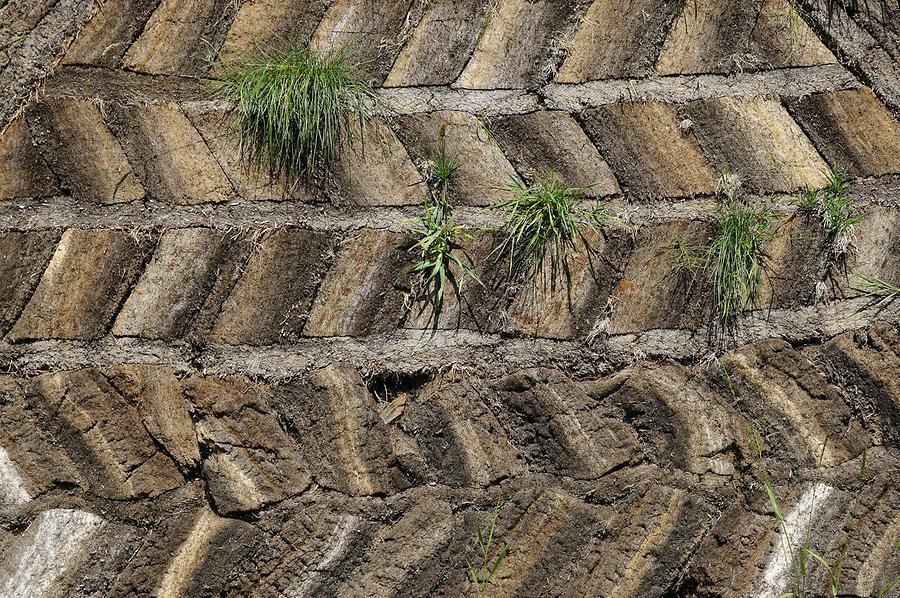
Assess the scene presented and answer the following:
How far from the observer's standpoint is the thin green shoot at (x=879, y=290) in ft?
6.78

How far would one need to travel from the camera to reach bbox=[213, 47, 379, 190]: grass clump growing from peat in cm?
183

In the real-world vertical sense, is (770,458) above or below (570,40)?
below

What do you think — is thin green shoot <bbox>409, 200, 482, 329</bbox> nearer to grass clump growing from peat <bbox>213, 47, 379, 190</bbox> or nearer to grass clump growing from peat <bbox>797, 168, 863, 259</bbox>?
grass clump growing from peat <bbox>213, 47, 379, 190</bbox>

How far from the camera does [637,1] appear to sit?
2.03 metres

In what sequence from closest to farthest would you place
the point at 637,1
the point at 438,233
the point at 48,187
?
the point at 48,187, the point at 438,233, the point at 637,1

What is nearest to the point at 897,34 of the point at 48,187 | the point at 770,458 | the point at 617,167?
the point at 617,167

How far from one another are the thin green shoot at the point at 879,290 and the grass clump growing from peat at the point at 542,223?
70 cm

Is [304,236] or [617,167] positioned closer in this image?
[304,236]

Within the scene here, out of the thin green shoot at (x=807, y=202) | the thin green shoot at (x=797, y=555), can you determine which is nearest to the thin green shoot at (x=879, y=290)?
the thin green shoot at (x=807, y=202)

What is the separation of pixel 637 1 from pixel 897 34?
70 cm

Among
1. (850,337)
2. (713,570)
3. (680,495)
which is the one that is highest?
(850,337)

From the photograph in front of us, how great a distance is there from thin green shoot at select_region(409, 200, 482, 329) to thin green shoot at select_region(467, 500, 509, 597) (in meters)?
0.47

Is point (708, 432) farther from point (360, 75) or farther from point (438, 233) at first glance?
point (360, 75)

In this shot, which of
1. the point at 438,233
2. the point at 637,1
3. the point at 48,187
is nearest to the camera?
the point at 48,187
